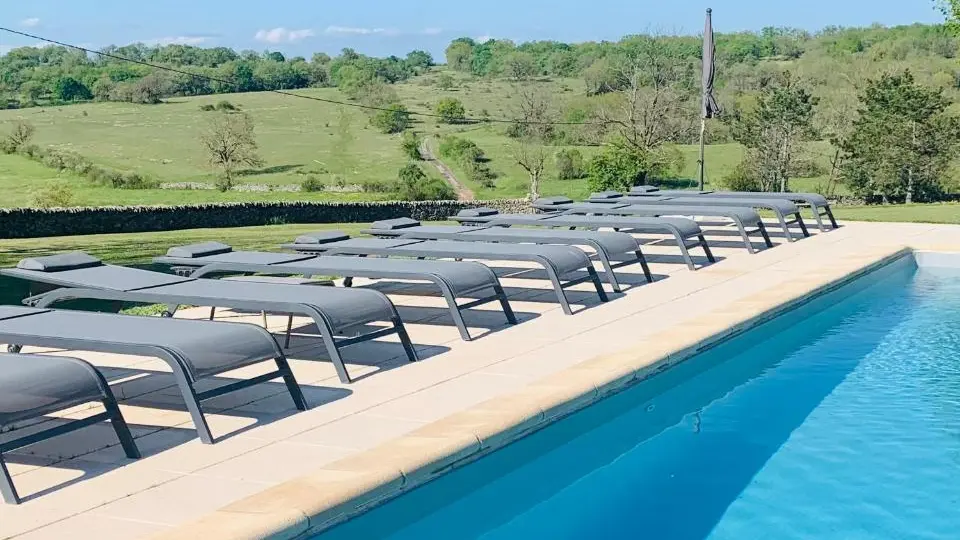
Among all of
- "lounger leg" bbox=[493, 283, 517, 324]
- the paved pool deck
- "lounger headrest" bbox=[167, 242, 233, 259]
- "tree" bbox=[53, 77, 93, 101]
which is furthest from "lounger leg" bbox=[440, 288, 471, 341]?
"tree" bbox=[53, 77, 93, 101]

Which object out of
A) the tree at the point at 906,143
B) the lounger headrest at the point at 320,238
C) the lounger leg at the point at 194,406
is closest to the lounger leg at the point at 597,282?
the lounger headrest at the point at 320,238

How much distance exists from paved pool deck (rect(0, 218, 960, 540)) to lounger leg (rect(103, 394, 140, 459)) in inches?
2.0

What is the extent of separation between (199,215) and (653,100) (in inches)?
711

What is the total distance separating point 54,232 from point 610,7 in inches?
1040

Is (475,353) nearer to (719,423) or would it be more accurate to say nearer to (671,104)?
(719,423)

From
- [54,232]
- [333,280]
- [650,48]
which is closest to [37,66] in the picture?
[650,48]

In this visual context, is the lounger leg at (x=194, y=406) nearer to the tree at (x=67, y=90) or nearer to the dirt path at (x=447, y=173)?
the dirt path at (x=447, y=173)

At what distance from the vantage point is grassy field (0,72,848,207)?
1379 inches

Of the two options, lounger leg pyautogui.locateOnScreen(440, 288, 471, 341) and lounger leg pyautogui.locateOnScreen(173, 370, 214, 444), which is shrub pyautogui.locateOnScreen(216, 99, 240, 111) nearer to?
lounger leg pyautogui.locateOnScreen(440, 288, 471, 341)

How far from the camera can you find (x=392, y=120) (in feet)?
172

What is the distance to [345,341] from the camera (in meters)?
6.44

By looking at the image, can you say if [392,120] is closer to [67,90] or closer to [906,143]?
[67,90]

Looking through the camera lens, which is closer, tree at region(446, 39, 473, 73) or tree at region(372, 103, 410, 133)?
tree at region(372, 103, 410, 133)

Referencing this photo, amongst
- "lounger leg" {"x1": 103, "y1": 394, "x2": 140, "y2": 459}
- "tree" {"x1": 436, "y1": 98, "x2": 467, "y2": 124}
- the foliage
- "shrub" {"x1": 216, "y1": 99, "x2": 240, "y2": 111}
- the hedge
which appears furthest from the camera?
"shrub" {"x1": 216, "y1": 99, "x2": 240, "y2": 111}
